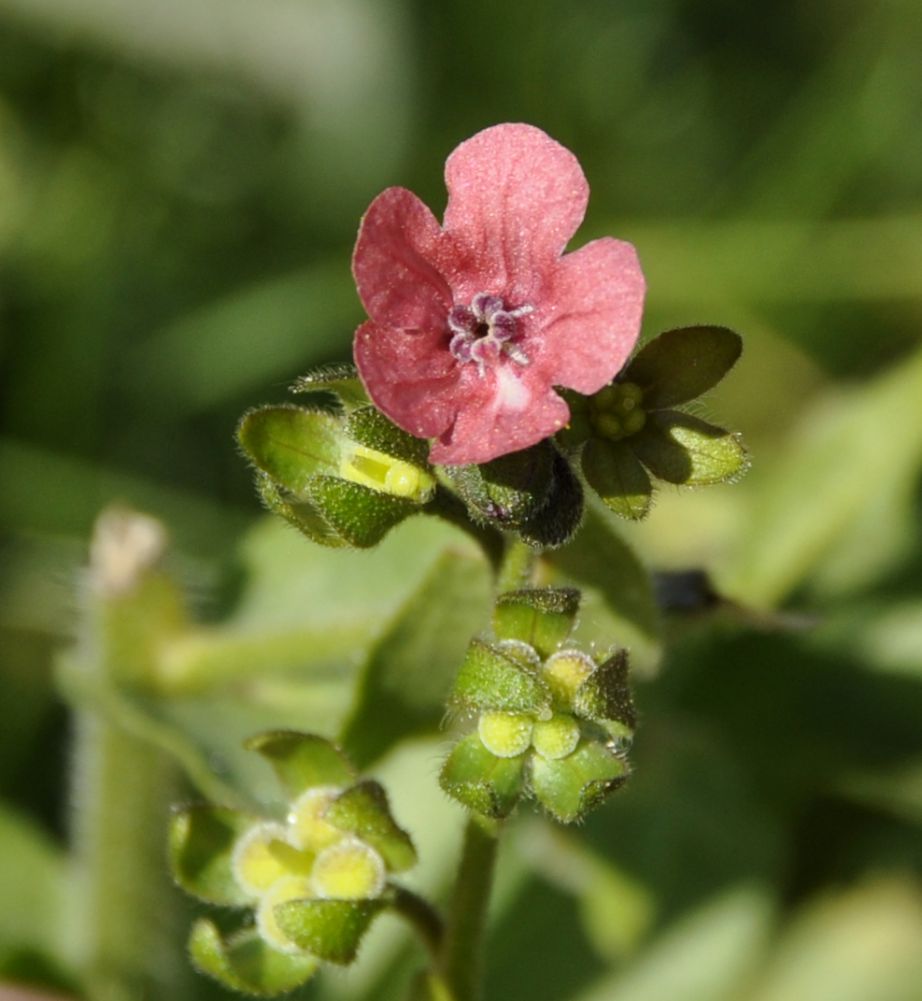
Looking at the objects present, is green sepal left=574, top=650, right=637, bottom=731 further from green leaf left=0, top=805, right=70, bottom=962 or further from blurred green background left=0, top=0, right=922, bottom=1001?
green leaf left=0, top=805, right=70, bottom=962

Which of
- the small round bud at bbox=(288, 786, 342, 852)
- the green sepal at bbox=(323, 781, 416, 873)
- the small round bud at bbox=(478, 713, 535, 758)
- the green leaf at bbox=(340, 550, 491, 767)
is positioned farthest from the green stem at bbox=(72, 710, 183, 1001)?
the small round bud at bbox=(478, 713, 535, 758)

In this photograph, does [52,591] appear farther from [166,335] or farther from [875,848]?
[875,848]

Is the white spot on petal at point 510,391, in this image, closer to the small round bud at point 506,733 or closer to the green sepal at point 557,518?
the green sepal at point 557,518

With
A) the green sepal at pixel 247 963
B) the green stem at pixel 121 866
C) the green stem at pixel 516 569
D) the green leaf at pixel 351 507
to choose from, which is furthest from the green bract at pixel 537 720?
the green stem at pixel 121 866

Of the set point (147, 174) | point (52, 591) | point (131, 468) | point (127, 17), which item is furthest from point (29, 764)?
point (127, 17)

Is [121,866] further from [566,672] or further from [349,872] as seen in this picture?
[566,672]

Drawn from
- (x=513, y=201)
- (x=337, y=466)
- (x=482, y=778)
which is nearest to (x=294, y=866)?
(x=482, y=778)
